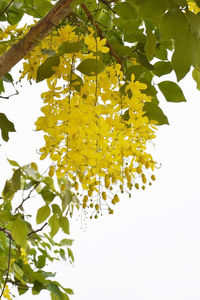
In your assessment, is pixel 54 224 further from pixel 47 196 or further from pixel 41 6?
pixel 41 6

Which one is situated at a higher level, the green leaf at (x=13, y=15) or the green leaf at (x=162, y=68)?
the green leaf at (x=13, y=15)

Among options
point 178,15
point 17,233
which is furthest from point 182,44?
point 17,233

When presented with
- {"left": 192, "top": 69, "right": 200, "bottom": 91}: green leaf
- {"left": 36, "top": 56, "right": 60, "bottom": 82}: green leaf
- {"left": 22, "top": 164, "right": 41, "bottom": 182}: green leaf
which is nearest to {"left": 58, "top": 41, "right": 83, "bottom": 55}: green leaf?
{"left": 36, "top": 56, "right": 60, "bottom": 82}: green leaf

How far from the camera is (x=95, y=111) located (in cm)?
45

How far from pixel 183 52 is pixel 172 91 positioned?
0.18 metres

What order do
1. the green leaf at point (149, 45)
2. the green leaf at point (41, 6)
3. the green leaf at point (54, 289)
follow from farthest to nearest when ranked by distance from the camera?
the green leaf at point (54, 289) → the green leaf at point (41, 6) → the green leaf at point (149, 45)

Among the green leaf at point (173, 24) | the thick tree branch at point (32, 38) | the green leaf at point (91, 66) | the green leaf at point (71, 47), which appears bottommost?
the green leaf at point (173, 24)

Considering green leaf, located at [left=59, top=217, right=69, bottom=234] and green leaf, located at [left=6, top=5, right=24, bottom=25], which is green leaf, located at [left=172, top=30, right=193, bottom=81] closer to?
green leaf, located at [left=59, top=217, right=69, bottom=234]

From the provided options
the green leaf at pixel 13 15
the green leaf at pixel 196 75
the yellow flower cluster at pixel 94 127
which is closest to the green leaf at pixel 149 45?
the yellow flower cluster at pixel 94 127

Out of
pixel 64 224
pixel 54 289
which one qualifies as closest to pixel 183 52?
pixel 64 224

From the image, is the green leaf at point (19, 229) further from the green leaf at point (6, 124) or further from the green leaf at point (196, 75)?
the green leaf at point (196, 75)

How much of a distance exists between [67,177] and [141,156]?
0.08 meters

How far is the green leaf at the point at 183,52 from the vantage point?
38 cm

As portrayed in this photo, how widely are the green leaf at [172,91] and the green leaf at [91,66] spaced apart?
0.49 ft
